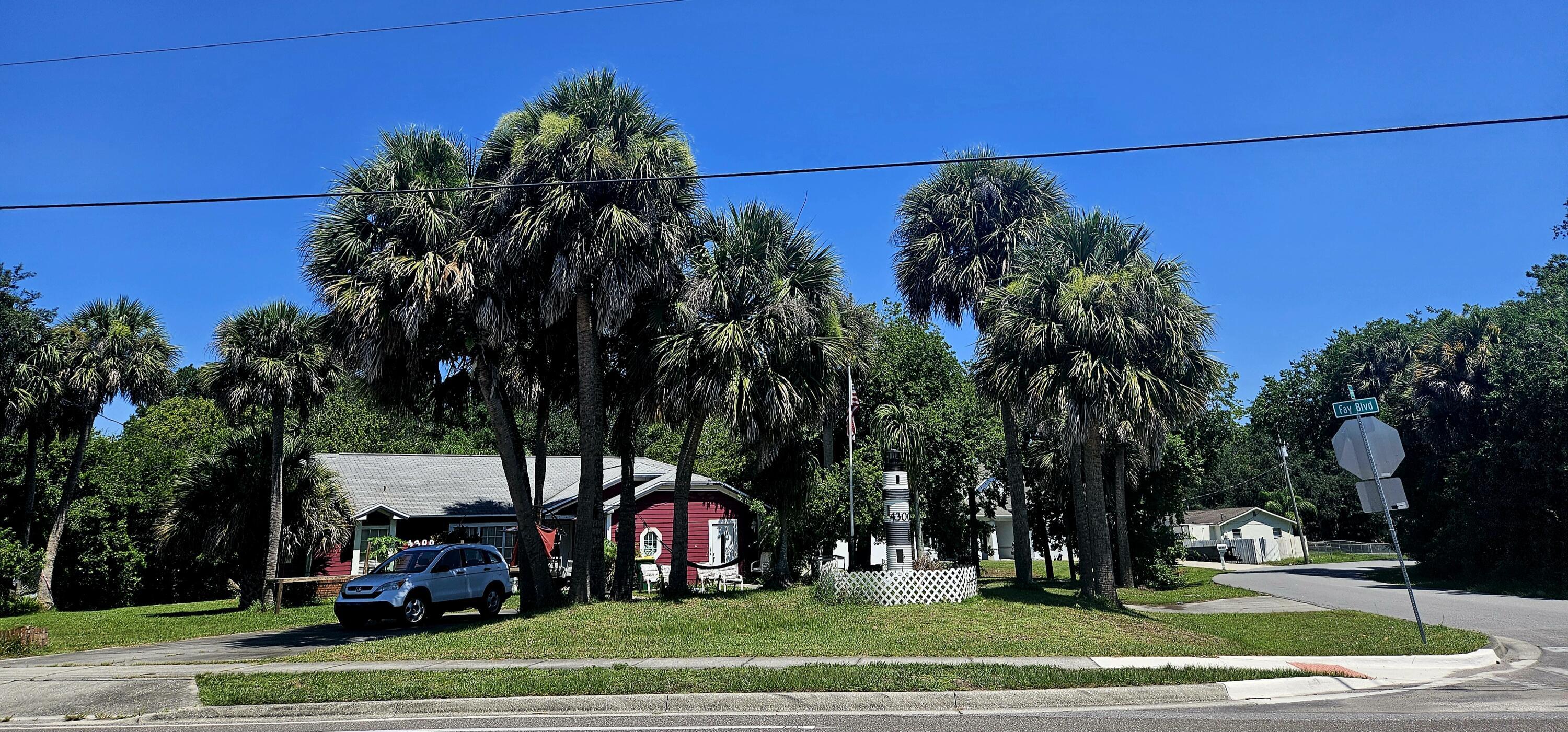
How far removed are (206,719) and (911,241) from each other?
68.6ft

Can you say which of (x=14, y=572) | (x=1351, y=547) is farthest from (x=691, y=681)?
(x=1351, y=547)

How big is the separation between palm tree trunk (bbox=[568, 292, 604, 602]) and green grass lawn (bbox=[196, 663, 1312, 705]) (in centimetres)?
711

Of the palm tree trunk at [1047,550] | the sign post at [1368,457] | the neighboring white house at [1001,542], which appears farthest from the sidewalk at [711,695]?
the neighboring white house at [1001,542]

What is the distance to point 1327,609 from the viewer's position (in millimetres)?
20172

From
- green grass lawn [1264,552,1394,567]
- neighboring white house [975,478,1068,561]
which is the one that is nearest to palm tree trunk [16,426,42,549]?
neighboring white house [975,478,1068,561]

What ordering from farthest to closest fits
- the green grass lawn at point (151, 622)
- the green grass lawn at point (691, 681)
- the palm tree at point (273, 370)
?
1. the palm tree at point (273, 370)
2. the green grass lawn at point (151, 622)
3. the green grass lawn at point (691, 681)

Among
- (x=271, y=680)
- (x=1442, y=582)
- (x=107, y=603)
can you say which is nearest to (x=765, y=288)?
(x=271, y=680)

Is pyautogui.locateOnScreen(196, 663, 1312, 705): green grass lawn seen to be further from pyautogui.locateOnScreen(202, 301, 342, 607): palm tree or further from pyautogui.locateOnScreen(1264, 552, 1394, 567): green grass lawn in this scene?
pyautogui.locateOnScreen(1264, 552, 1394, 567): green grass lawn

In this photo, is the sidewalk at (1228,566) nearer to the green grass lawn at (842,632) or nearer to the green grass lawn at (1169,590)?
the green grass lawn at (1169,590)

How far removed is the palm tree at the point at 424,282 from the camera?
661 inches

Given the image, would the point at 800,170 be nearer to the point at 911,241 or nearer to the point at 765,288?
the point at 765,288

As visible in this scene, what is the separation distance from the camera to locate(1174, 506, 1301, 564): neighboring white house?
5838cm

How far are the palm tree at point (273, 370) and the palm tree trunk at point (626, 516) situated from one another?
8.43 metres

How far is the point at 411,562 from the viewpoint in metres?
19.5
